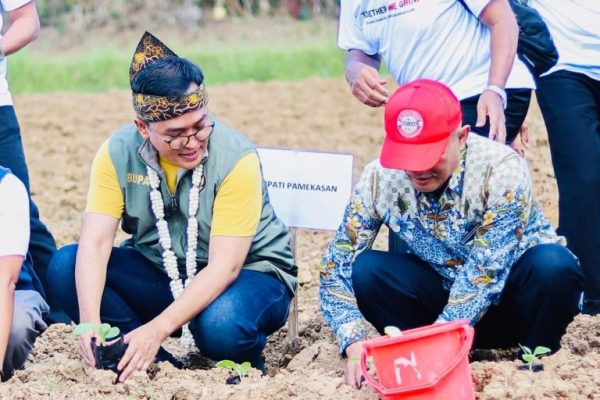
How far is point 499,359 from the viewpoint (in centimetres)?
472

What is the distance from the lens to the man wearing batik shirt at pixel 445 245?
3980 mm

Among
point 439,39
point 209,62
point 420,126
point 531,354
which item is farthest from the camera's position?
point 209,62

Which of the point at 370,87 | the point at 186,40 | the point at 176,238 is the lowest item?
the point at 186,40

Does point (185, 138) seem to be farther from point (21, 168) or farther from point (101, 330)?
point (21, 168)

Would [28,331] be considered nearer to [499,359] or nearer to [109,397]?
[109,397]

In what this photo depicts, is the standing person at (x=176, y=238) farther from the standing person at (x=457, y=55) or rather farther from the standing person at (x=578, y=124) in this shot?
the standing person at (x=578, y=124)

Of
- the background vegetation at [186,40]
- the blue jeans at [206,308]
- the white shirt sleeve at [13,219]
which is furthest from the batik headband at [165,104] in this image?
the background vegetation at [186,40]

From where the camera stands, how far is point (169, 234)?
460cm

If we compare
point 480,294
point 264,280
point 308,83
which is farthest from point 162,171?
point 308,83

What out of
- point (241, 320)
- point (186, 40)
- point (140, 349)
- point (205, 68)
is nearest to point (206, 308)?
point (241, 320)

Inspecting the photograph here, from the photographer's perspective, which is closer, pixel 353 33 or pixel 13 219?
pixel 13 219

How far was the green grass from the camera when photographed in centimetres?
1235

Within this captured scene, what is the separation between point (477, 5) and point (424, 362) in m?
1.59

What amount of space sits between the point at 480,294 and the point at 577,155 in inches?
47.6
